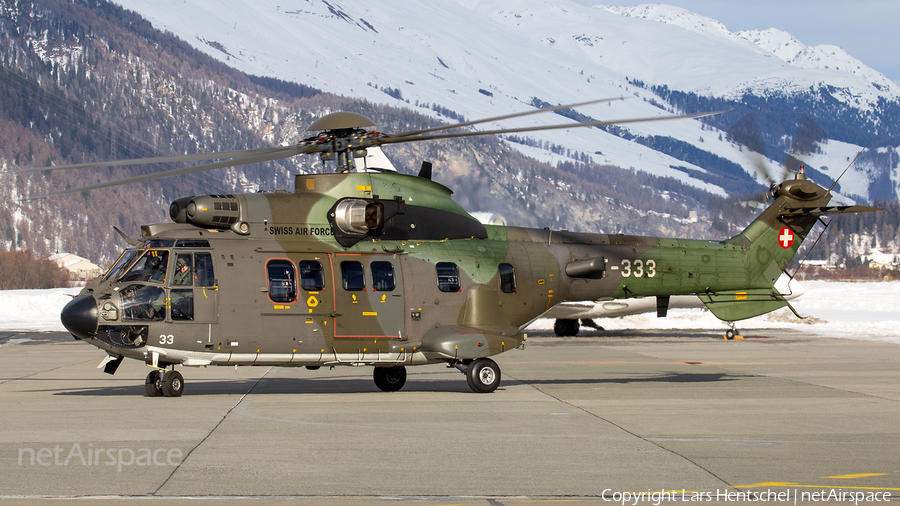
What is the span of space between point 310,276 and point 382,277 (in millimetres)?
1393

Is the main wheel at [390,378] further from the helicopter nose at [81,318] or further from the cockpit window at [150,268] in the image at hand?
the helicopter nose at [81,318]

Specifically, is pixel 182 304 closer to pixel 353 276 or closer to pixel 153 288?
pixel 153 288

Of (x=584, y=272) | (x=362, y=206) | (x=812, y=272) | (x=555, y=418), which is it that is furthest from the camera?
(x=812, y=272)

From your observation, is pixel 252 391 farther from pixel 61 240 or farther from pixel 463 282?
pixel 61 240

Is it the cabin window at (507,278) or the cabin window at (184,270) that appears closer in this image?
the cabin window at (184,270)

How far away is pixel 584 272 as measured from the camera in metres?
19.5

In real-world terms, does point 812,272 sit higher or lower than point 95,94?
lower

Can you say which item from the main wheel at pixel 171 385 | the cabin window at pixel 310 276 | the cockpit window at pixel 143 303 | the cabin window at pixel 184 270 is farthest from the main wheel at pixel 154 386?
the cabin window at pixel 310 276

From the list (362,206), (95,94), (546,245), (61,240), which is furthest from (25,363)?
(95,94)

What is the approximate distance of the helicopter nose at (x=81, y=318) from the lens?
15.2 metres

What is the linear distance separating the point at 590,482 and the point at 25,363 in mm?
19129

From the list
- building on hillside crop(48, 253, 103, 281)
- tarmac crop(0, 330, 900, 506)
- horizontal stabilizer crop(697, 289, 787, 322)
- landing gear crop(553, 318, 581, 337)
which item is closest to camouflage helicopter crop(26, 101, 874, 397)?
tarmac crop(0, 330, 900, 506)

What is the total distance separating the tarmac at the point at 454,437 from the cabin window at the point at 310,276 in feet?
6.68

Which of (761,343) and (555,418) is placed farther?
(761,343)
